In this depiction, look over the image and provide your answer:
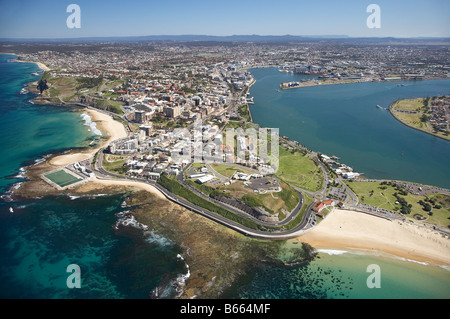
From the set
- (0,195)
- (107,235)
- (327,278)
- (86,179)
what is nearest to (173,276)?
(107,235)

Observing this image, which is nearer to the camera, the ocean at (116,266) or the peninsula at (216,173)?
the ocean at (116,266)

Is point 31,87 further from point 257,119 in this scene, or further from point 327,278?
point 327,278

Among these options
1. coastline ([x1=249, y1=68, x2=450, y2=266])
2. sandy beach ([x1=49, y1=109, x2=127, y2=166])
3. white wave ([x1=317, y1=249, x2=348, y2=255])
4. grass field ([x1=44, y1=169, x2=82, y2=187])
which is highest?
sandy beach ([x1=49, y1=109, x2=127, y2=166])

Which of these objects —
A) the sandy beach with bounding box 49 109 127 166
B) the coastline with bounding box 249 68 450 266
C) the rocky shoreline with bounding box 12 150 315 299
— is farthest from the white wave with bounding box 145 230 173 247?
the sandy beach with bounding box 49 109 127 166

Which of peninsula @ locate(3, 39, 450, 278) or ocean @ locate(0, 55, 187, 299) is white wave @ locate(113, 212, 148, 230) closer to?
ocean @ locate(0, 55, 187, 299)

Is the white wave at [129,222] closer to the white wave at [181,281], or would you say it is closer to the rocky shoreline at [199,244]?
the rocky shoreline at [199,244]

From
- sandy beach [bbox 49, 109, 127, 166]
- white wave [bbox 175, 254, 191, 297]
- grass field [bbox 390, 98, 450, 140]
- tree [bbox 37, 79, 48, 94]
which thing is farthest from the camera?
tree [bbox 37, 79, 48, 94]

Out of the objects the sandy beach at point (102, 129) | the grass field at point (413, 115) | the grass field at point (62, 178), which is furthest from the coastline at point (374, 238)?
the grass field at point (413, 115)
